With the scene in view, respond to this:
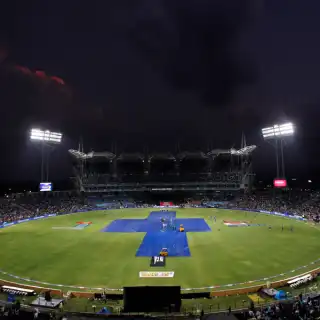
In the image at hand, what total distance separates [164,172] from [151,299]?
100 m

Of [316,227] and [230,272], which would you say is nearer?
[230,272]

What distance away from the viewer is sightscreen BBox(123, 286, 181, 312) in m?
15.9

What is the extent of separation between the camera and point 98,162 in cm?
11600

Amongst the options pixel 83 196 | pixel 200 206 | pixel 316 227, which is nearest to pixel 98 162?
pixel 83 196

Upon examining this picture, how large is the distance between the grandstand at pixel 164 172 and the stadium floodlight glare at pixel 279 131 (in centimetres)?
2053

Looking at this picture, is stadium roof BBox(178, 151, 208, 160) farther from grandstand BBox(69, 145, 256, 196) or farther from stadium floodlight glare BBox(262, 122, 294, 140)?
stadium floodlight glare BBox(262, 122, 294, 140)

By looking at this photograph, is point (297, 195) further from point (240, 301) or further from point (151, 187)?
point (240, 301)

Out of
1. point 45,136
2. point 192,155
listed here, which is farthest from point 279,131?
point 45,136

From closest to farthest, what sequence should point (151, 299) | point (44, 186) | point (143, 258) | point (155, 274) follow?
1. point (151, 299)
2. point (155, 274)
3. point (143, 258)
4. point (44, 186)

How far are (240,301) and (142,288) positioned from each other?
8519mm

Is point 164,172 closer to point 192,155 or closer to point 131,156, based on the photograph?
point 192,155

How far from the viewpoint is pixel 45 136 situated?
77.4 m

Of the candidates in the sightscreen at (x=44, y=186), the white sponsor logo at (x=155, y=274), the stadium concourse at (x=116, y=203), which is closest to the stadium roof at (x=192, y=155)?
the stadium concourse at (x=116, y=203)

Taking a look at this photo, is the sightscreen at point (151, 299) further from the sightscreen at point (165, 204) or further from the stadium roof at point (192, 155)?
the stadium roof at point (192, 155)
